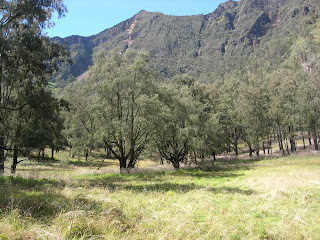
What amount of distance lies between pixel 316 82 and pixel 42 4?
212 ft

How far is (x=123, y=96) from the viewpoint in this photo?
25.8m

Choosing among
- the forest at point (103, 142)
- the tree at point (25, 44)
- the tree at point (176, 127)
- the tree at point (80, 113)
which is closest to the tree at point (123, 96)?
the forest at point (103, 142)

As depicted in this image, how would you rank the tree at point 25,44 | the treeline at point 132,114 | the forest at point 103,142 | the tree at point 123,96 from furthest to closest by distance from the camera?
the treeline at point 132,114
the tree at point 123,96
the tree at point 25,44
the forest at point 103,142

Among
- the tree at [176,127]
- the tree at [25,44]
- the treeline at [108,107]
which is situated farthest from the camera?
the tree at [176,127]

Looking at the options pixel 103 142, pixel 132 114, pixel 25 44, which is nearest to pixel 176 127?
pixel 132 114

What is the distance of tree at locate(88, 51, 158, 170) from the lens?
23.7 m

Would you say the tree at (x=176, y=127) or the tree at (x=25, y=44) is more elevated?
the tree at (x=25, y=44)

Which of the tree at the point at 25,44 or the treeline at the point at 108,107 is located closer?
the tree at the point at 25,44

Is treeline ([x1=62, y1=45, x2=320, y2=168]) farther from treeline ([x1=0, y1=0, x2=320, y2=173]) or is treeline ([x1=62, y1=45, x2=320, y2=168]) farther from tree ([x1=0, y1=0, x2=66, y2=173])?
tree ([x1=0, y1=0, x2=66, y2=173])

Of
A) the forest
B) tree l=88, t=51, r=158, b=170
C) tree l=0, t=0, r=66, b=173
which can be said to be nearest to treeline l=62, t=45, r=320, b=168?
tree l=88, t=51, r=158, b=170

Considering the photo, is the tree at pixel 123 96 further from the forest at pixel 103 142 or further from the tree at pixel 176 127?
the tree at pixel 176 127

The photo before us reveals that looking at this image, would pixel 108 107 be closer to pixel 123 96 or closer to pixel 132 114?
pixel 123 96

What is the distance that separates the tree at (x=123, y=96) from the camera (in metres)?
23.7

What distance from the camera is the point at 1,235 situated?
4.62 metres
